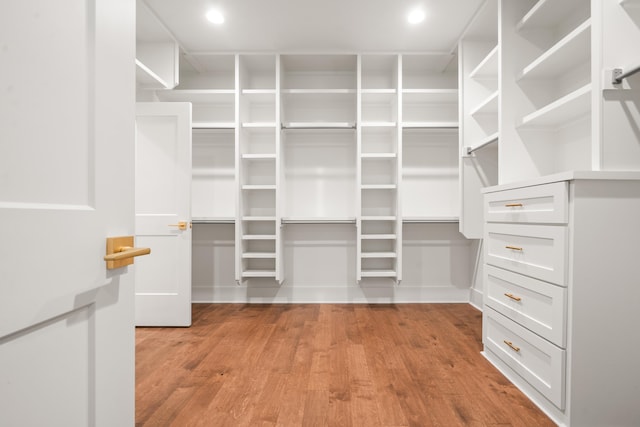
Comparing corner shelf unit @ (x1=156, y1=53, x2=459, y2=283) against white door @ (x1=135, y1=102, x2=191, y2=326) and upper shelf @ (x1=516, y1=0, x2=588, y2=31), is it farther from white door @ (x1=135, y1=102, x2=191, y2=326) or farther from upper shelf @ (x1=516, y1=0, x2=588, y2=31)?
upper shelf @ (x1=516, y1=0, x2=588, y2=31)

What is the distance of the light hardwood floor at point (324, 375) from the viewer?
5.11 ft

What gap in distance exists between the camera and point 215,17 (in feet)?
9.01

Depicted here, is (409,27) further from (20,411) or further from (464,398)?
(20,411)

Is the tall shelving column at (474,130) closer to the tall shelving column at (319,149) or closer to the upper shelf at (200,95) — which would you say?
the tall shelving column at (319,149)

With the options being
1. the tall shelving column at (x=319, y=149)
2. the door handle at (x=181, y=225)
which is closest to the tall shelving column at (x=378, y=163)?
the tall shelving column at (x=319, y=149)

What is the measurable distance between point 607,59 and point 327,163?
2.54 m

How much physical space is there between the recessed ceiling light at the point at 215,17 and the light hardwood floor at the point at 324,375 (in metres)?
2.62

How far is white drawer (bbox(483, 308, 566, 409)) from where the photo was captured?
4.81ft

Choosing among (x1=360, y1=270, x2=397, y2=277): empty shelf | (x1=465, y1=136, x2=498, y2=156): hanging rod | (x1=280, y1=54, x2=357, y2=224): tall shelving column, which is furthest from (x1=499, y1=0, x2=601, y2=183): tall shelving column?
(x1=280, y1=54, x2=357, y2=224): tall shelving column

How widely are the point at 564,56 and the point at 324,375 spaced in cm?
240

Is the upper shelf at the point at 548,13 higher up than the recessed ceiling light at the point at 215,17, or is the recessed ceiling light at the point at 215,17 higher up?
the recessed ceiling light at the point at 215,17

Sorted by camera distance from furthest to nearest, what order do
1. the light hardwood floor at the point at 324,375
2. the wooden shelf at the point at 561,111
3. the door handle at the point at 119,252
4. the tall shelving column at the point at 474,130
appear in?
the tall shelving column at the point at 474,130, the wooden shelf at the point at 561,111, the light hardwood floor at the point at 324,375, the door handle at the point at 119,252

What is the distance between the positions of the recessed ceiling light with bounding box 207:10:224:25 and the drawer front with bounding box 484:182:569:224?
2.53 metres

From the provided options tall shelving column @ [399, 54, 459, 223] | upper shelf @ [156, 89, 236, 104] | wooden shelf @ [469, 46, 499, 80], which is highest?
wooden shelf @ [469, 46, 499, 80]
